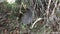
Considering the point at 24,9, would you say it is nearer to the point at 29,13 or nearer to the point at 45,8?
the point at 29,13

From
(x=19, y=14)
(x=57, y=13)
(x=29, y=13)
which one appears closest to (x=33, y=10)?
(x=29, y=13)

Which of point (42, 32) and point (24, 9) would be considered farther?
point (24, 9)

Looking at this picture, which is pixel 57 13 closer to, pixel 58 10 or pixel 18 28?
pixel 58 10

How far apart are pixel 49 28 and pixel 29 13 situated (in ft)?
1.13

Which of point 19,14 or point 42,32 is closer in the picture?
point 42,32

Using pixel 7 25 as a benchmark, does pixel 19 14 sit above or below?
above

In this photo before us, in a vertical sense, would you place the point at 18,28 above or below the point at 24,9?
below

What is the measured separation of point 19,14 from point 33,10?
0.21 m

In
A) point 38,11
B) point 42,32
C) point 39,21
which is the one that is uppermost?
point 38,11

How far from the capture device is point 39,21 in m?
2.05

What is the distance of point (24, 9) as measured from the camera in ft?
6.89

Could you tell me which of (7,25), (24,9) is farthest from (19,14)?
(7,25)

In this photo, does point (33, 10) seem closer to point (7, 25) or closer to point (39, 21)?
point (39, 21)

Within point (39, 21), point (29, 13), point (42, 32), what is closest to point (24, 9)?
point (29, 13)
